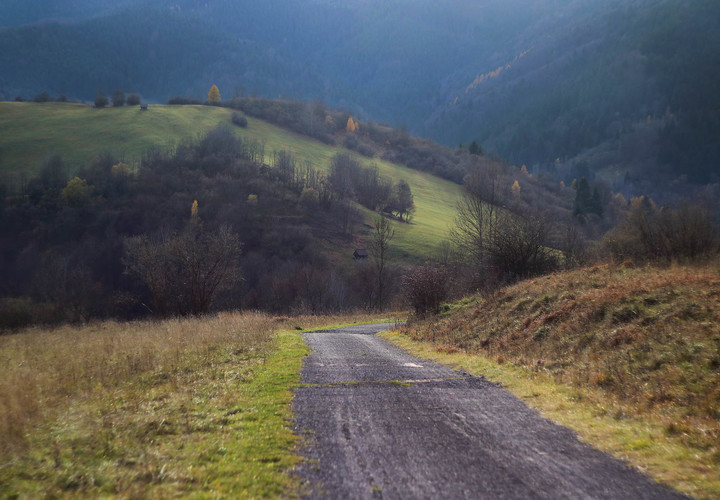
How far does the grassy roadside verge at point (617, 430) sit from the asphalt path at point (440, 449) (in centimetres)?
27

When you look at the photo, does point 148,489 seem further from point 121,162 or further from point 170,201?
point 121,162

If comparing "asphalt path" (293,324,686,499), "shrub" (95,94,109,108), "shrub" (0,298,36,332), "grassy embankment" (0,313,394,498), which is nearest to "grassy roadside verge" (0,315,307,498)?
"grassy embankment" (0,313,394,498)

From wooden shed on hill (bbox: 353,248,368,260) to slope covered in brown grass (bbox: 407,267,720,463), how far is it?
73399 millimetres

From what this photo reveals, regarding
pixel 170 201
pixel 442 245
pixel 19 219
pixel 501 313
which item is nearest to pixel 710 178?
pixel 442 245

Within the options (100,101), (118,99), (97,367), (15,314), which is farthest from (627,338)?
(118,99)

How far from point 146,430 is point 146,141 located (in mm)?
129253

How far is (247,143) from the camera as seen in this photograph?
429 ft

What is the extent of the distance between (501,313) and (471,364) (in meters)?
5.70

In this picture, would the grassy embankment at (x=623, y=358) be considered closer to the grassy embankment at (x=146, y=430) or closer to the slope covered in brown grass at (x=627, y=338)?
the slope covered in brown grass at (x=627, y=338)

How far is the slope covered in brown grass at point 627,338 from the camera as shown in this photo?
324 inches

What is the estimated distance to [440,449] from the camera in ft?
20.8

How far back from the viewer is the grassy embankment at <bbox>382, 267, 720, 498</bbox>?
6523mm

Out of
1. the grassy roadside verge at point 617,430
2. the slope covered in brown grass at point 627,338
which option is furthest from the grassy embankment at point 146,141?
the grassy roadside verge at point 617,430

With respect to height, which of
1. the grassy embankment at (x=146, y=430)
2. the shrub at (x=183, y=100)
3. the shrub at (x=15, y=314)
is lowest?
the shrub at (x=15, y=314)
